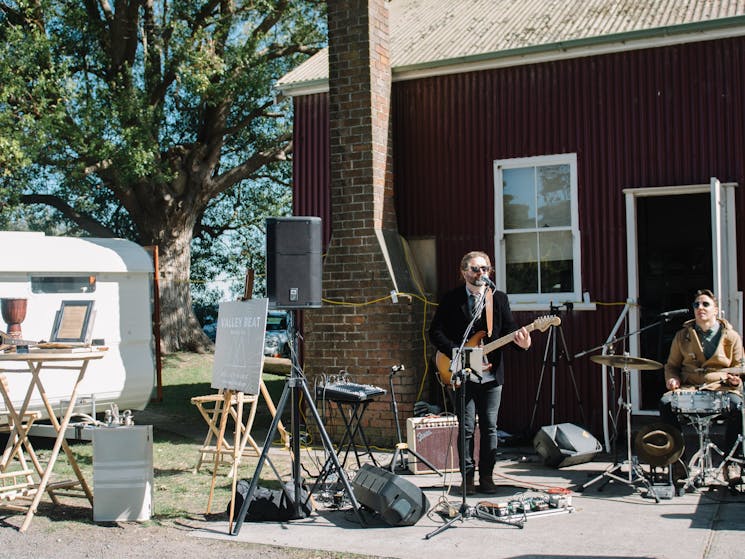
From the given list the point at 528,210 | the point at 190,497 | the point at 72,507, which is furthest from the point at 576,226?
the point at 72,507

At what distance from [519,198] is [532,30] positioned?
→ 1.91 metres

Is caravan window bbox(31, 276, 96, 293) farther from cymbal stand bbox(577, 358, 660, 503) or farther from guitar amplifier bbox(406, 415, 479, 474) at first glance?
cymbal stand bbox(577, 358, 660, 503)

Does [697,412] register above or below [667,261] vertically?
below

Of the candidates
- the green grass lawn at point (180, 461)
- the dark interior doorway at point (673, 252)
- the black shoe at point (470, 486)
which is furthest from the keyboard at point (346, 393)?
the dark interior doorway at point (673, 252)

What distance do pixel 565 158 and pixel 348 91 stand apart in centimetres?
248

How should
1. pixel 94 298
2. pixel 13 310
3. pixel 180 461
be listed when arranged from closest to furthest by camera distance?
pixel 13 310, pixel 180 461, pixel 94 298

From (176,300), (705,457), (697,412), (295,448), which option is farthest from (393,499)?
(176,300)

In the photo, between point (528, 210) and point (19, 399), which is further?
point (528, 210)

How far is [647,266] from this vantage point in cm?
1160

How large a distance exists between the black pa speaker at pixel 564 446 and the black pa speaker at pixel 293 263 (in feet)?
8.40

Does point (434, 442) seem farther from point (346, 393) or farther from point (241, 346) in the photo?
point (241, 346)

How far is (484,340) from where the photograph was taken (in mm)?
6969

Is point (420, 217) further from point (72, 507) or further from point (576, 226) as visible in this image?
point (72, 507)

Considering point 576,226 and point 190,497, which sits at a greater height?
point 576,226
